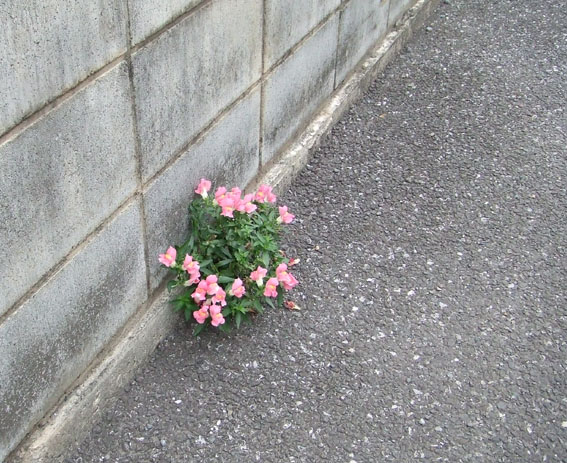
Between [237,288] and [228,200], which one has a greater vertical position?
[228,200]

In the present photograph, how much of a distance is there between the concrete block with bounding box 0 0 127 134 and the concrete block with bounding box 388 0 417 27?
2.96 metres

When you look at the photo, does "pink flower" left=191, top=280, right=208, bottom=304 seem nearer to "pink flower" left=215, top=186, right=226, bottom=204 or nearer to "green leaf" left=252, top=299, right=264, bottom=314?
"green leaf" left=252, top=299, right=264, bottom=314

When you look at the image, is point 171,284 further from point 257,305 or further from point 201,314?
point 257,305

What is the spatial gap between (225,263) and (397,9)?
2752 millimetres

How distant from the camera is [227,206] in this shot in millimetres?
2678

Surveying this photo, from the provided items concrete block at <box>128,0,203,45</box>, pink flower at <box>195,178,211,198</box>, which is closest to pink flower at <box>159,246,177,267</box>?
pink flower at <box>195,178,211,198</box>

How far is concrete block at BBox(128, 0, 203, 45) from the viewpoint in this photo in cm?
209

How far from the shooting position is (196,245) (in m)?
2.74

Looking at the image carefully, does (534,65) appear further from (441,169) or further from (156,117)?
(156,117)

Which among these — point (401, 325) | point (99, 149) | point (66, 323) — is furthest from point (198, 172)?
point (401, 325)

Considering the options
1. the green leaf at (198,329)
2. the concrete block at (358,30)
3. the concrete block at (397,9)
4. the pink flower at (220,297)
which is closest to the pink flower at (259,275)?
the pink flower at (220,297)

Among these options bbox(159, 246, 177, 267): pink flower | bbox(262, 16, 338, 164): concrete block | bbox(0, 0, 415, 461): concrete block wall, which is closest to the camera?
bbox(0, 0, 415, 461): concrete block wall

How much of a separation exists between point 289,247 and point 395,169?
85cm

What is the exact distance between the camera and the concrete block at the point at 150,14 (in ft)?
6.85
